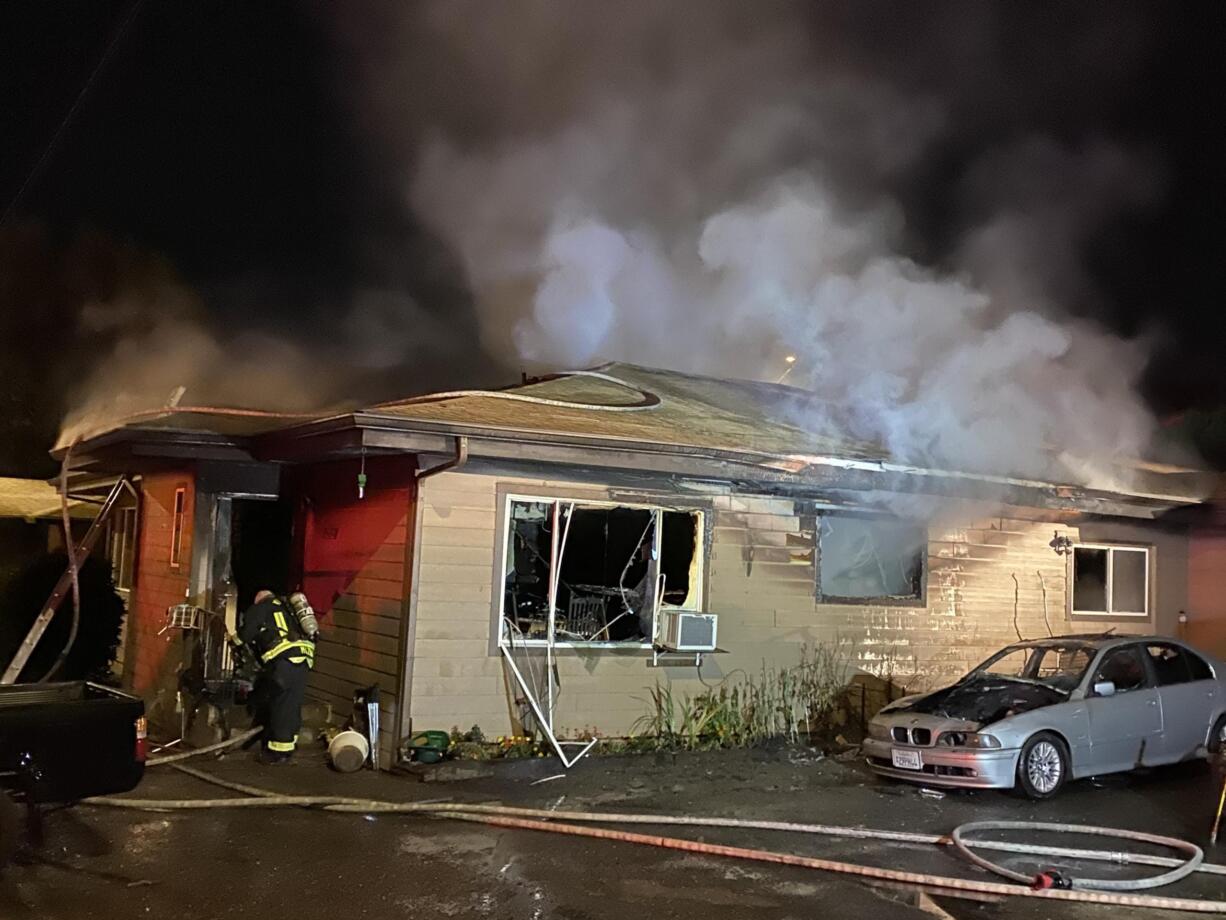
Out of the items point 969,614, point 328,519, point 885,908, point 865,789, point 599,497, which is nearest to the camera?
point 885,908

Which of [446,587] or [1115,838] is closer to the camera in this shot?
[1115,838]

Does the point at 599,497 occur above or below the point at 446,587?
above

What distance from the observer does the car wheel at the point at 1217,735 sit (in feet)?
30.5

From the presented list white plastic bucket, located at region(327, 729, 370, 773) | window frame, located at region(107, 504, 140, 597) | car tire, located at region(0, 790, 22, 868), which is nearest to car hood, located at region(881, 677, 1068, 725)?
white plastic bucket, located at region(327, 729, 370, 773)

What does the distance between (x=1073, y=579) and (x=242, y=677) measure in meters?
9.80

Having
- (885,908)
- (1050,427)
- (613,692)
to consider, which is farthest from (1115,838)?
(1050,427)

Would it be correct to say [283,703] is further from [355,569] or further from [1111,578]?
[1111,578]

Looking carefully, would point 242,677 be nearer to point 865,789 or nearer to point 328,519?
point 328,519

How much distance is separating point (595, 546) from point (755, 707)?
2.42m

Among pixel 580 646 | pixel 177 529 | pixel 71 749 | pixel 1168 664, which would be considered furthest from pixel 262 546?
pixel 1168 664

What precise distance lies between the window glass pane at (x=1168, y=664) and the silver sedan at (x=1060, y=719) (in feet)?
0.04

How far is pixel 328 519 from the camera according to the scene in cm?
1062

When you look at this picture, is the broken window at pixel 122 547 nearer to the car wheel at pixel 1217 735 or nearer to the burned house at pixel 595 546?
the burned house at pixel 595 546

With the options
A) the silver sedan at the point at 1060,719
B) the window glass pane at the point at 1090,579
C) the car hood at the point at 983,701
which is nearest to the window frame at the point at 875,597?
the silver sedan at the point at 1060,719
